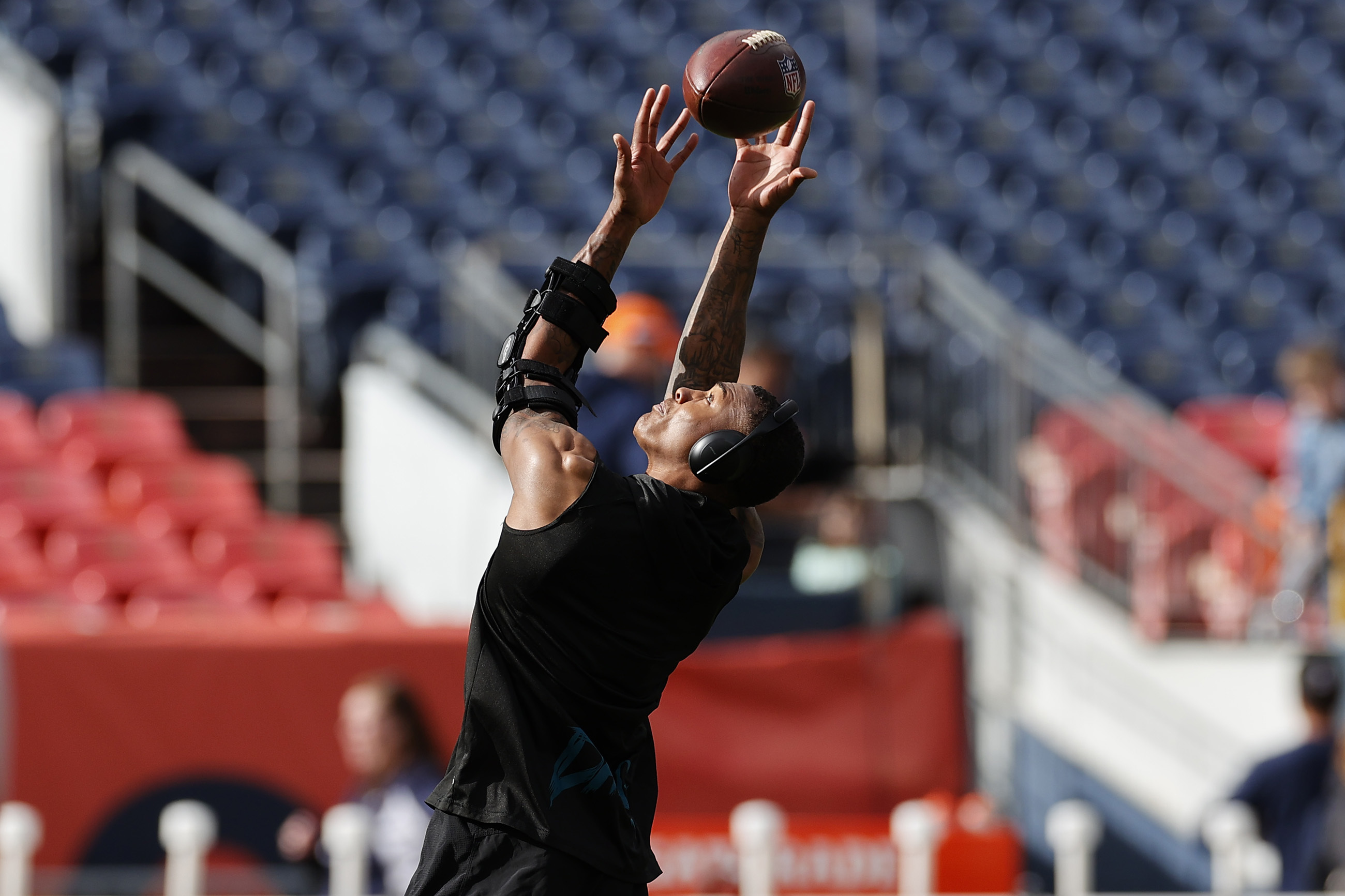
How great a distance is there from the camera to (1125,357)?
1226cm

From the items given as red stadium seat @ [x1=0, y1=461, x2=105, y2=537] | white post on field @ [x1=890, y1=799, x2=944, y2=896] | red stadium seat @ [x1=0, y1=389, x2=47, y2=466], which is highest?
red stadium seat @ [x1=0, y1=389, x2=47, y2=466]

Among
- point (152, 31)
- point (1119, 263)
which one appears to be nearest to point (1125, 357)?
point (1119, 263)

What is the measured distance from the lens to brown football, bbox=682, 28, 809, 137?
3.34 metres

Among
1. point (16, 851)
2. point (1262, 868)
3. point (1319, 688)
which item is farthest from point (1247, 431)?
point (16, 851)

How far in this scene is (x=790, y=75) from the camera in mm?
3381

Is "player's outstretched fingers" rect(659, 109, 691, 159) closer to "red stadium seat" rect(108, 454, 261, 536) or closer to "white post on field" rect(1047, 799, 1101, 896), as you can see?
"white post on field" rect(1047, 799, 1101, 896)

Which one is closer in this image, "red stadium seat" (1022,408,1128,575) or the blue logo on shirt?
the blue logo on shirt

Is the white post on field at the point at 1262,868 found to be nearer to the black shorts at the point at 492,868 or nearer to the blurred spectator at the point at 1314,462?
the blurred spectator at the point at 1314,462

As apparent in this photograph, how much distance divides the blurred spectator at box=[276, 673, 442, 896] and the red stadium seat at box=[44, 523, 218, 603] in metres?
2.50

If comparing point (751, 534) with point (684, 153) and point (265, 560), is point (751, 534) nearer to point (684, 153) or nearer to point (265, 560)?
point (684, 153)

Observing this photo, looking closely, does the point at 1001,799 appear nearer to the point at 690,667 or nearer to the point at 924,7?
the point at 690,667

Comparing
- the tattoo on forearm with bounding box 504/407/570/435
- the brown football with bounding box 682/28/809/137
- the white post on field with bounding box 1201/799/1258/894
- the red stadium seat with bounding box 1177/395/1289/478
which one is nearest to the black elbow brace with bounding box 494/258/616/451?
the tattoo on forearm with bounding box 504/407/570/435

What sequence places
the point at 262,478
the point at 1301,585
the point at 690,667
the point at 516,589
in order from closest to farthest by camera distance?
the point at 516,589, the point at 690,667, the point at 1301,585, the point at 262,478

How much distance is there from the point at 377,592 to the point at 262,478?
193 cm
